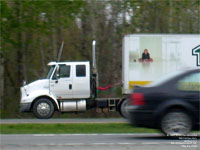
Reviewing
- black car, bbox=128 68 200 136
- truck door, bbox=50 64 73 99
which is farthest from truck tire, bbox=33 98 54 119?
black car, bbox=128 68 200 136

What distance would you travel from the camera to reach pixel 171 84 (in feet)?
33.2

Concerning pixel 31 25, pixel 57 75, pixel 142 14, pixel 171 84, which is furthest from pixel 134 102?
pixel 142 14

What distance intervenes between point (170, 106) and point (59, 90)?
385 inches

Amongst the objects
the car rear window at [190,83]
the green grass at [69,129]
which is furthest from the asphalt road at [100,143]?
the green grass at [69,129]

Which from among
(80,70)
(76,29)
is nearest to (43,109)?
(80,70)

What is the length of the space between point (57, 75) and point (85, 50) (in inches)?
229

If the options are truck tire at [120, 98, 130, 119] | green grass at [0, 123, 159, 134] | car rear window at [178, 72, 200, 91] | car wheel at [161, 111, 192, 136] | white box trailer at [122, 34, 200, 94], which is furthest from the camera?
truck tire at [120, 98, 130, 119]

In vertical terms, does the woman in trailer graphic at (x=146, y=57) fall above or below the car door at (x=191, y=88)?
above

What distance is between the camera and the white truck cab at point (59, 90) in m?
18.9

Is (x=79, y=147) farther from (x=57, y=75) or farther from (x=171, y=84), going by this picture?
(x=57, y=75)

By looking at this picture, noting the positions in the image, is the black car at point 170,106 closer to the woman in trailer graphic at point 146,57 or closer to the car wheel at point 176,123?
the car wheel at point 176,123

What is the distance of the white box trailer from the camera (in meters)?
18.4

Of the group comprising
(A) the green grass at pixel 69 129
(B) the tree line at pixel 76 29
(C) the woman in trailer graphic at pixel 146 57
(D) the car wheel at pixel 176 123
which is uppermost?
(B) the tree line at pixel 76 29

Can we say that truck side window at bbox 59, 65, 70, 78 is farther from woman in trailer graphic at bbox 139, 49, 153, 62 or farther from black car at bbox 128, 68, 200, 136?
black car at bbox 128, 68, 200, 136
